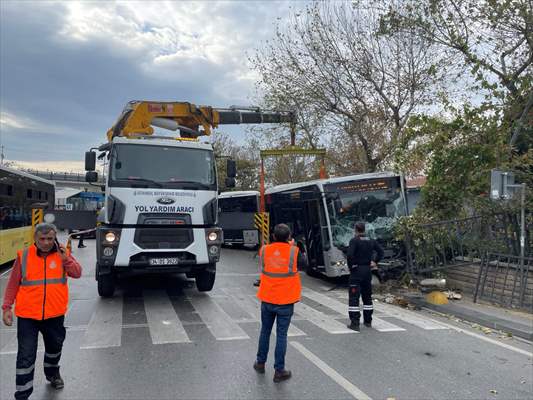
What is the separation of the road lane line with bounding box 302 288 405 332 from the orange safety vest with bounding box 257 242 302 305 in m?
2.73

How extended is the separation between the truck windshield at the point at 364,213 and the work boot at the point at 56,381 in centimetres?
833

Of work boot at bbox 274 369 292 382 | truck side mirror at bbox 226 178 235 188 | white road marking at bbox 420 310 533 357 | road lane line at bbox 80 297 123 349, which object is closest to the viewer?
work boot at bbox 274 369 292 382

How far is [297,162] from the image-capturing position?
37156mm

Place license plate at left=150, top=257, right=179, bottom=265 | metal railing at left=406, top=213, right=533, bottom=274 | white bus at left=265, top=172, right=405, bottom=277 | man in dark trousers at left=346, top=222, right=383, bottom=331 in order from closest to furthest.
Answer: man in dark trousers at left=346, top=222, right=383, bottom=331, license plate at left=150, top=257, right=179, bottom=265, metal railing at left=406, top=213, right=533, bottom=274, white bus at left=265, top=172, right=405, bottom=277

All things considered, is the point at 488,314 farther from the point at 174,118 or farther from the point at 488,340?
the point at 174,118

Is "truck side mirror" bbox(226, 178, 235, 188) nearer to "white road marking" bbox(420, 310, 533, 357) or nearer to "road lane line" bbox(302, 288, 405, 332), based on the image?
"road lane line" bbox(302, 288, 405, 332)

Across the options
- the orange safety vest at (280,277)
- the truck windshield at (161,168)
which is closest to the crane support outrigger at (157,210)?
the truck windshield at (161,168)

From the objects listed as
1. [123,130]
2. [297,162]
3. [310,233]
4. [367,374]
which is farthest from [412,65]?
[297,162]

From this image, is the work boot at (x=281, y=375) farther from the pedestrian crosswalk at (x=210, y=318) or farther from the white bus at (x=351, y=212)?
the white bus at (x=351, y=212)

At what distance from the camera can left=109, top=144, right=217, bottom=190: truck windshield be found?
349 inches

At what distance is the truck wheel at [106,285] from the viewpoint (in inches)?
360

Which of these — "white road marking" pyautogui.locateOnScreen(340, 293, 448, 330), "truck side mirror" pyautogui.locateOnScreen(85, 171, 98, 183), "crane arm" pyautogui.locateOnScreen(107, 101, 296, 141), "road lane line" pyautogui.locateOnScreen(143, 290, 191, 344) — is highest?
"crane arm" pyautogui.locateOnScreen(107, 101, 296, 141)

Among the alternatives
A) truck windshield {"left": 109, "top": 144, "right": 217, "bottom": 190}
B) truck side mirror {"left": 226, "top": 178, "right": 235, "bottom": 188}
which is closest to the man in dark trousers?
truck windshield {"left": 109, "top": 144, "right": 217, "bottom": 190}

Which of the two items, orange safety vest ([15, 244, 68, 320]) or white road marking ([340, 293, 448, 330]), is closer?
orange safety vest ([15, 244, 68, 320])
